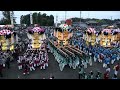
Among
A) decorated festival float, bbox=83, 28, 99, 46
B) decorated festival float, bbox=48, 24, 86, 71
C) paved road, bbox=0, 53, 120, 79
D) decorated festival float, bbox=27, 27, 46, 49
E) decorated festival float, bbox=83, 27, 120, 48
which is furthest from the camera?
decorated festival float, bbox=83, 28, 99, 46

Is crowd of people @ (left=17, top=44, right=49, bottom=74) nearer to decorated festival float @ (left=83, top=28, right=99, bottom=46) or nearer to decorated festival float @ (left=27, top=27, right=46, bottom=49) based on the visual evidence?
decorated festival float @ (left=27, top=27, right=46, bottom=49)

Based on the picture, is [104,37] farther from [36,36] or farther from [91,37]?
[36,36]

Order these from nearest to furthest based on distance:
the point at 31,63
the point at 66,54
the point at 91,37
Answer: the point at 31,63, the point at 66,54, the point at 91,37

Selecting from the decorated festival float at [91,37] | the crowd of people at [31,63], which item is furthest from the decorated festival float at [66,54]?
the decorated festival float at [91,37]

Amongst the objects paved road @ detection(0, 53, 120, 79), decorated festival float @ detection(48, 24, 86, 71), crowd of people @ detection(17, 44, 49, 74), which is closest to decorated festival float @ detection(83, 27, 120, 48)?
decorated festival float @ detection(48, 24, 86, 71)

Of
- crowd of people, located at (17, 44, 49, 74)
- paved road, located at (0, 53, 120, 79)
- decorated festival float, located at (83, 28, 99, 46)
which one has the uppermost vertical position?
decorated festival float, located at (83, 28, 99, 46)

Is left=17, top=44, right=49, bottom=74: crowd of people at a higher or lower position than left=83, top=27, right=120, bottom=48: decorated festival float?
lower

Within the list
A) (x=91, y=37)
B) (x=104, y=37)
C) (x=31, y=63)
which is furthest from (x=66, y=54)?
(x=91, y=37)

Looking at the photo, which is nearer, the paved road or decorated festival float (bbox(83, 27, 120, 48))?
the paved road

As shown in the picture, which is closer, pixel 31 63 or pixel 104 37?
pixel 31 63

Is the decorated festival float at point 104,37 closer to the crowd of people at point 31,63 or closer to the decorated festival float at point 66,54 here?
the decorated festival float at point 66,54

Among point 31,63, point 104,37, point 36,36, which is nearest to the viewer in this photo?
point 31,63

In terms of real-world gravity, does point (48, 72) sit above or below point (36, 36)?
below
